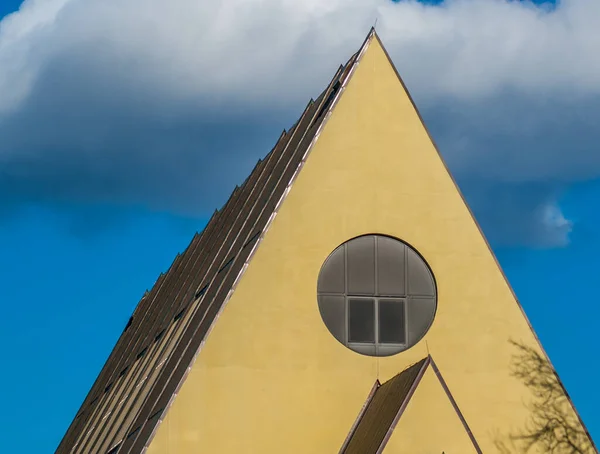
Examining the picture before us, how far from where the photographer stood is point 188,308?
101ft

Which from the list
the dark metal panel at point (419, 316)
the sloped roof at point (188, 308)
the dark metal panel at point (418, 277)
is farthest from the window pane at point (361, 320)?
the sloped roof at point (188, 308)

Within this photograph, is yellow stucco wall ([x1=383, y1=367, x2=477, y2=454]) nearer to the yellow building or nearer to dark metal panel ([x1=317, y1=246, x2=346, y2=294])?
the yellow building

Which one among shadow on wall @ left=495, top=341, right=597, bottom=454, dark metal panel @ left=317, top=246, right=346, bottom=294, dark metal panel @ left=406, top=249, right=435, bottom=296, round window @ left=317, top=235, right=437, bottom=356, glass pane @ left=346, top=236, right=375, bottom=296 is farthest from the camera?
dark metal panel @ left=406, top=249, right=435, bottom=296

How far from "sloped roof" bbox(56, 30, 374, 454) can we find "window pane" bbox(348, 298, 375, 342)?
7.96 feet

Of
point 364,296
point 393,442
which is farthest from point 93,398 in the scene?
point 393,442

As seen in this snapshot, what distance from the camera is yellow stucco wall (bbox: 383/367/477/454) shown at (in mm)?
22828

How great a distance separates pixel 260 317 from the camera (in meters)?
26.0

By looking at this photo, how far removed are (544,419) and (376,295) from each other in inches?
164

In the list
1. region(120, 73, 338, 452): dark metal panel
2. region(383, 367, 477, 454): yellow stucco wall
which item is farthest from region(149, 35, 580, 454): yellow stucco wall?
region(383, 367, 477, 454): yellow stucco wall

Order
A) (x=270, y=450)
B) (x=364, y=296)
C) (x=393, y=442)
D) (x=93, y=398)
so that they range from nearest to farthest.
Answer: (x=393, y=442) → (x=270, y=450) → (x=364, y=296) → (x=93, y=398)

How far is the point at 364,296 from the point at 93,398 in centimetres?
2037

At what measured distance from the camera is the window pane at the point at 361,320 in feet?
87.5

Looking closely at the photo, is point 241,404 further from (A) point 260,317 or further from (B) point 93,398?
(B) point 93,398

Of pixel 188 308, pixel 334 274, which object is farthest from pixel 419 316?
pixel 188 308
